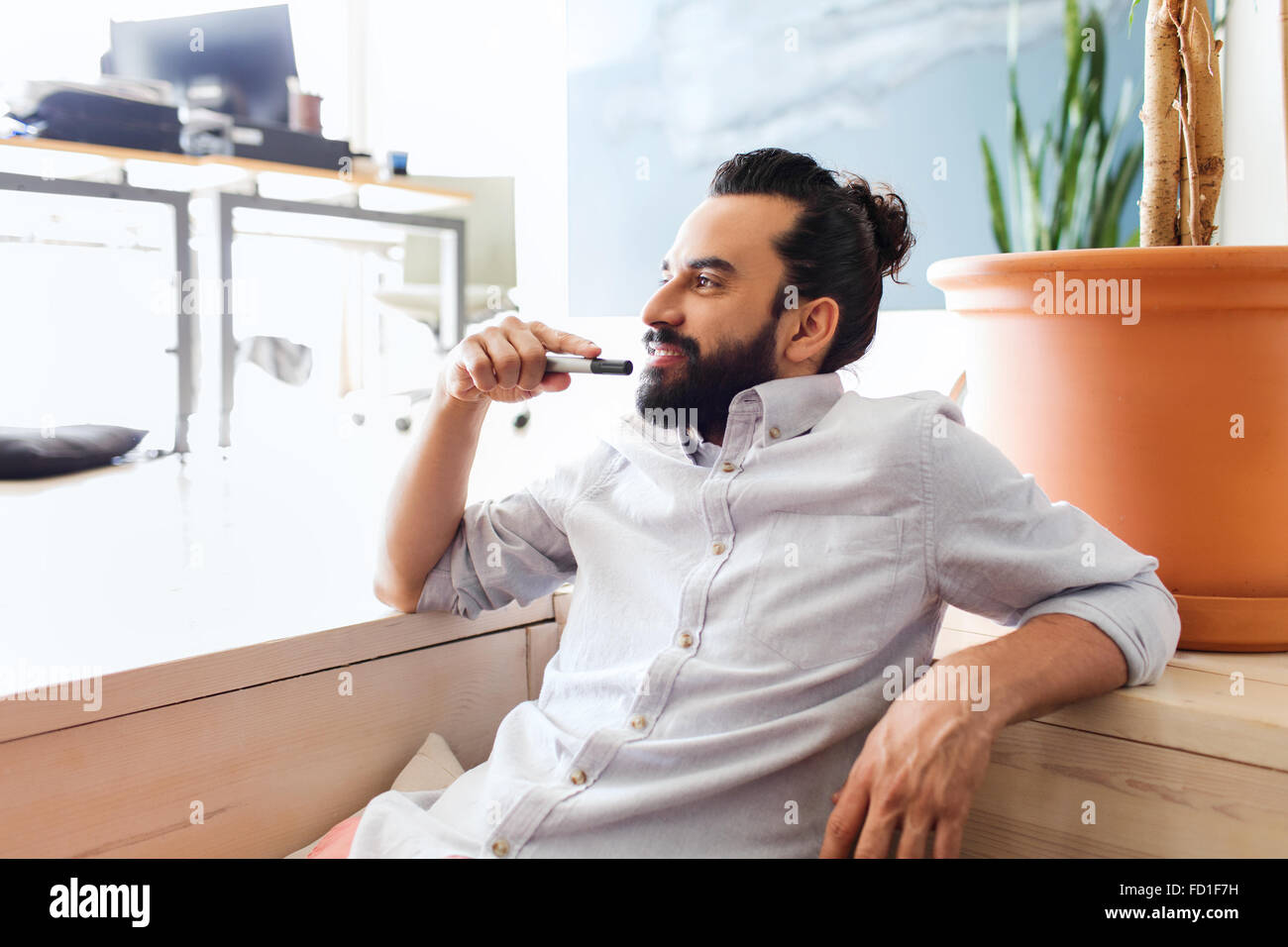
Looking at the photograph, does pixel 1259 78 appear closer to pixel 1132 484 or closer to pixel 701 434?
pixel 1132 484

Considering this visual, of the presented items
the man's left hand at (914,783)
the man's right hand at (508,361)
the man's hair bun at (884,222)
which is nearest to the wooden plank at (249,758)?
the man's right hand at (508,361)

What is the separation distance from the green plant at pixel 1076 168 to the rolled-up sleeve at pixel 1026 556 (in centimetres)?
69

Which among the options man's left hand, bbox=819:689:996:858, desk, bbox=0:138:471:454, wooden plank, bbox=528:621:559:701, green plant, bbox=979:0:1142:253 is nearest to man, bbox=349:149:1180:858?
man's left hand, bbox=819:689:996:858

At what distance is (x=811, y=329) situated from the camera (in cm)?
106

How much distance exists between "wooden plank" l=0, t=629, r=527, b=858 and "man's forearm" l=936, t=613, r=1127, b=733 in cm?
62

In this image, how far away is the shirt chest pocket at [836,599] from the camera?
87 centimetres

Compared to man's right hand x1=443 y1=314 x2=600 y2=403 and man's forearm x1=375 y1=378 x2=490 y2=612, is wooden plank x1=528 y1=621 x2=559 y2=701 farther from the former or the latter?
man's right hand x1=443 y1=314 x2=600 y2=403

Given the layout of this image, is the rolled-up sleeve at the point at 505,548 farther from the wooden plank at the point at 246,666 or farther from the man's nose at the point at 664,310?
the man's nose at the point at 664,310

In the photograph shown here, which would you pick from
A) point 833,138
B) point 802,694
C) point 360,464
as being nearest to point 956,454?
point 802,694

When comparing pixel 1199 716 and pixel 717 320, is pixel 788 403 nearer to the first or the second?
pixel 717 320

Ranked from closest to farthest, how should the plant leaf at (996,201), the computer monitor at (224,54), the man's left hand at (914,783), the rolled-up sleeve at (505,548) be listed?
the man's left hand at (914,783) < the rolled-up sleeve at (505,548) < the plant leaf at (996,201) < the computer monitor at (224,54)

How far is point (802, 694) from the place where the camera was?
0.86 m

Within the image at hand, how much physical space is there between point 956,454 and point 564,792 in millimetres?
455

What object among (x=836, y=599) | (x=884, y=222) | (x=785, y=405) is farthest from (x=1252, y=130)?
(x=836, y=599)
